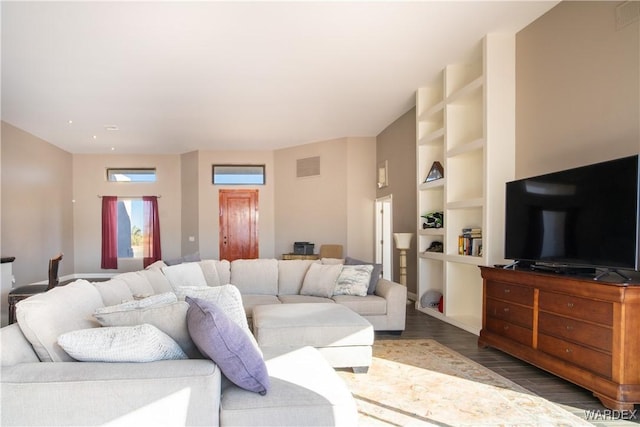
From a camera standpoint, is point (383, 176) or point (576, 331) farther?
point (383, 176)

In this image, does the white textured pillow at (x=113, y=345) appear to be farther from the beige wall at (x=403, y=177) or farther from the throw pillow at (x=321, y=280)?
the beige wall at (x=403, y=177)

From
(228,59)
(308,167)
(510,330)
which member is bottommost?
(510,330)

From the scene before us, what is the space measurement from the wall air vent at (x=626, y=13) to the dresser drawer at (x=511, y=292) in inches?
82.5

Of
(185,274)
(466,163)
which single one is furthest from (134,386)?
(466,163)

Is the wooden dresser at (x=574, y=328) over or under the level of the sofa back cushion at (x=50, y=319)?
under

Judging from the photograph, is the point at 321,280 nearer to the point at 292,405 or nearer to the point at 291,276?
the point at 291,276

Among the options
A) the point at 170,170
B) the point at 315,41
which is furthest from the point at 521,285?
the point at 170,170

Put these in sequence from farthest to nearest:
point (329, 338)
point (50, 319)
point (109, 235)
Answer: point (109, 235) < point (329, 338) < point (50, 319)

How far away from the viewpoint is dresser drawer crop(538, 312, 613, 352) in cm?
258

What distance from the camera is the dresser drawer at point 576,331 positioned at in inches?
102

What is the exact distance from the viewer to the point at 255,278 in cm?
500

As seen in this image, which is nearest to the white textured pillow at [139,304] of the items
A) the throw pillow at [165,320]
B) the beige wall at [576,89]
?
the throw pillow at [165,320]

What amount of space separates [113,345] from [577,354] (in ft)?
9.38

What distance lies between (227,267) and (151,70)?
8.28 feet
